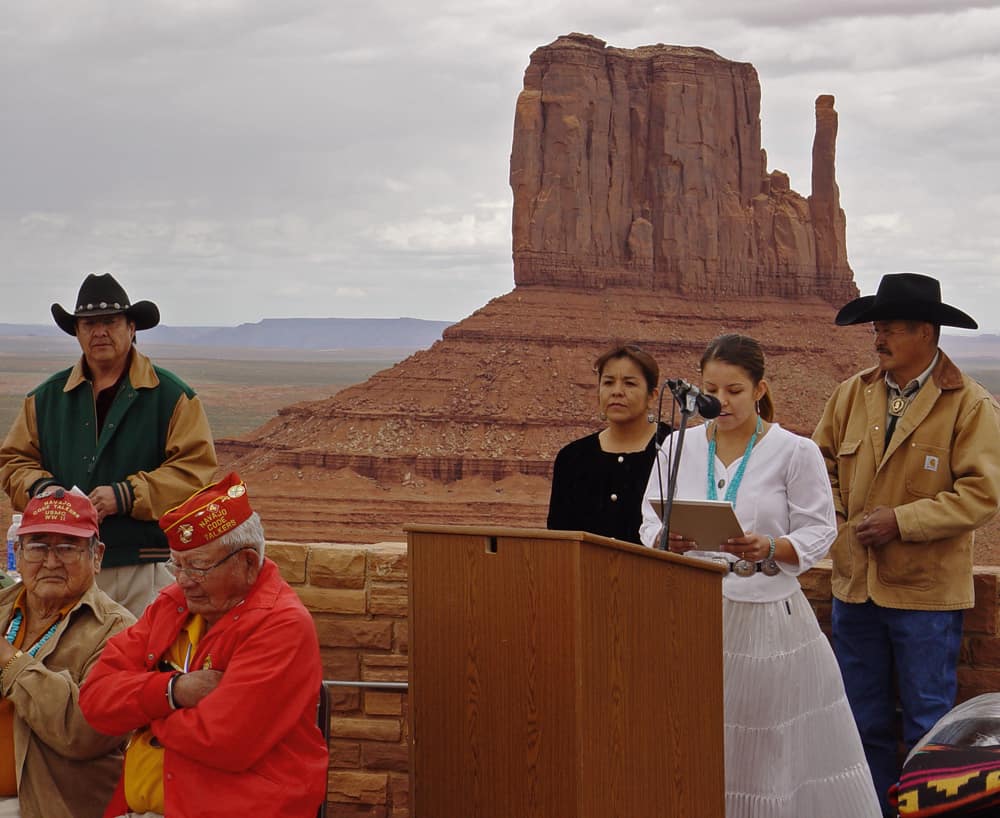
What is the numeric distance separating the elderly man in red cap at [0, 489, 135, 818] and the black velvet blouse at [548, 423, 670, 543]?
140 centimetres

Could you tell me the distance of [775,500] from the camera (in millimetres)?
4254

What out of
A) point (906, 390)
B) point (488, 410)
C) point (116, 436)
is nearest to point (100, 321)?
point (116, 436)

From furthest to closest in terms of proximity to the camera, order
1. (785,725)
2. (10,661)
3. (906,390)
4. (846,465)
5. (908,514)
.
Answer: (846,465) < (906,390) < (908,514) < (785,725) < (10,661)

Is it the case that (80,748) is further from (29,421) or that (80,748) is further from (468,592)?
(29,421)

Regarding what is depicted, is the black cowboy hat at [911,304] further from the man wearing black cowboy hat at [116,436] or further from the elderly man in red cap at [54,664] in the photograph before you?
the elderly man in red cap at [54,664]

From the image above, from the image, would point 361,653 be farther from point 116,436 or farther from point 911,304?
point 911,304

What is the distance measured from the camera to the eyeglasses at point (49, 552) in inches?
158

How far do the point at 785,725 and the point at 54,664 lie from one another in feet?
6.57

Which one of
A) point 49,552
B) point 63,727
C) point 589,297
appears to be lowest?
point 63,727

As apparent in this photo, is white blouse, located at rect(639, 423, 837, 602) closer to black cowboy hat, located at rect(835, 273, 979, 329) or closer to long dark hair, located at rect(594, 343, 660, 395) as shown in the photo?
long dark hair, located at rect(594, 343, 660, 395)

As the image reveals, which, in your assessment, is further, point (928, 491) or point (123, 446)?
point (123, 446)

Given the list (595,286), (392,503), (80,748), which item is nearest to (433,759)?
(80,748)

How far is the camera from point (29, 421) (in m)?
5.16

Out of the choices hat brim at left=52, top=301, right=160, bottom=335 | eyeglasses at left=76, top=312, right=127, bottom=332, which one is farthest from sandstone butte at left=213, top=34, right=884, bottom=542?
eyeglasses at left=76, top=312, right=127, bottom=332
